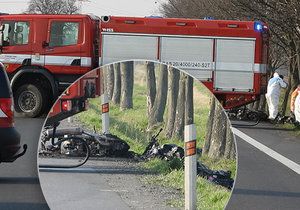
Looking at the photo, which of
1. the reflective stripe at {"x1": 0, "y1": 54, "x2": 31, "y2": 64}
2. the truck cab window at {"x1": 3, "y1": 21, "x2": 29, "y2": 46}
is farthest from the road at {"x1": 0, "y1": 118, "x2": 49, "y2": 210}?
the truck cab window at {"x1": 3, "y1": 21, "x2": 29, "y2": 46}

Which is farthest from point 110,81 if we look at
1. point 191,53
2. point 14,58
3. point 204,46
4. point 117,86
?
point 204,46

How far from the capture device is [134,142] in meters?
3.92

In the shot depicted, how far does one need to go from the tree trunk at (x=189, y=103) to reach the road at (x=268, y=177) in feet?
4.44

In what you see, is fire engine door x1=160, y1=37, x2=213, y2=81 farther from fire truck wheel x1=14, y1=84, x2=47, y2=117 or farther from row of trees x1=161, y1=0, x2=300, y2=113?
fire truck wheel x1=14, y1=84, x2=47, y2=117

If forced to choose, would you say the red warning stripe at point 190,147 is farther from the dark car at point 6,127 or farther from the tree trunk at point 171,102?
the dark car at point 6,127

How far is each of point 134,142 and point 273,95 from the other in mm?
16643

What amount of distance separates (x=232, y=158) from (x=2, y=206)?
3411mm

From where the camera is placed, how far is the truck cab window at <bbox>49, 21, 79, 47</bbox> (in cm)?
1631

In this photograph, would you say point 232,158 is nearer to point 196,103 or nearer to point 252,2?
point 196,103

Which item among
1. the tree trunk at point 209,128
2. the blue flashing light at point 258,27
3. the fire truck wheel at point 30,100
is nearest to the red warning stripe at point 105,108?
the tree trunk at point 209,128

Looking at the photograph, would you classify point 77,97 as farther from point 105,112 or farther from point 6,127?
point 6,127

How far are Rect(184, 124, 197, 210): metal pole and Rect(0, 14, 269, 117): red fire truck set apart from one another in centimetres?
1185

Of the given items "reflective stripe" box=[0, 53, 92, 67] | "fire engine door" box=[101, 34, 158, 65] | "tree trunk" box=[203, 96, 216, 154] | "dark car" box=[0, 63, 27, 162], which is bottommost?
"dark car" box=[0, 63, 27, 162]

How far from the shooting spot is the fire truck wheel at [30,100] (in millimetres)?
16188
